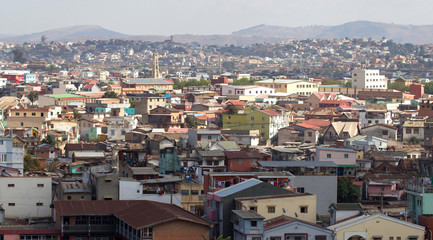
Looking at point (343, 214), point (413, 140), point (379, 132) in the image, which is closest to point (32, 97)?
point (379, 132)

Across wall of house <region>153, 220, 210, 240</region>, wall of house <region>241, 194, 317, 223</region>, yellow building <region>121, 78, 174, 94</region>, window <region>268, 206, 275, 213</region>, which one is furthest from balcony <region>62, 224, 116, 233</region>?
yellow building <region>121, 78, 174, 94</region>

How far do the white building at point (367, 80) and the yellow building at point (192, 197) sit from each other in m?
43.5

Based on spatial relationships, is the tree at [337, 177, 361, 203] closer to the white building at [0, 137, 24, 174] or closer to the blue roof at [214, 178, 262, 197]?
the blue roof at [214, 178, 262, 197]

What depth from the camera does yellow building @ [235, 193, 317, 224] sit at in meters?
15.5

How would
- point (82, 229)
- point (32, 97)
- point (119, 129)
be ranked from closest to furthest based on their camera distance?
point (82, 229) < point (119, 129) < point (32, 97)

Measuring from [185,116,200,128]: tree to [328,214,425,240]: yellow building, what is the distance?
64.2 feet

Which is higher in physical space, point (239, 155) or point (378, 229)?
point (239, 155)

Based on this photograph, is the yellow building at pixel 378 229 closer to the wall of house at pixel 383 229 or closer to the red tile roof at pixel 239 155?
the wall of house at pixel 383 229

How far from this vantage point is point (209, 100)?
46.2 meters

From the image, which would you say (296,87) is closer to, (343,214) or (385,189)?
(385,189)

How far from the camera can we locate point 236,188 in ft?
53.9

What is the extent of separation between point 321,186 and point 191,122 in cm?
1633

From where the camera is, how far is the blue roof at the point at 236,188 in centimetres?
1615

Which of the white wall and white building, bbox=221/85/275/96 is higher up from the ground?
the white wall
